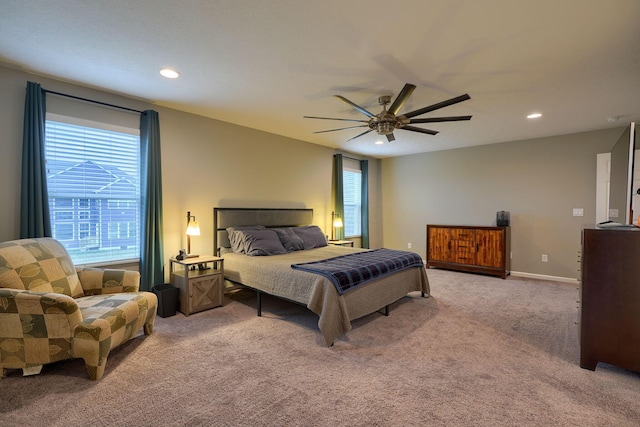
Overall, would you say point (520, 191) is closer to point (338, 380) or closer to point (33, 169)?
point (338, 380)

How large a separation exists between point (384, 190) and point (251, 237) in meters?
4.32

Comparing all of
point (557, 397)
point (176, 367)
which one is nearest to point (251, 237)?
point (176, 367)

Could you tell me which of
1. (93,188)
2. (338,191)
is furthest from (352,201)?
(93,188)

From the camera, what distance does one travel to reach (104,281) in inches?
113

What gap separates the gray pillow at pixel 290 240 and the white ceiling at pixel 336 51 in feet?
6.15

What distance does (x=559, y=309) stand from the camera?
3.71 meters

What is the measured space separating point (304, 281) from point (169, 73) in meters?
2.46

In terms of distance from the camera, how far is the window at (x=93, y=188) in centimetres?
315

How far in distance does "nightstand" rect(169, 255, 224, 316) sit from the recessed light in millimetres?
2045

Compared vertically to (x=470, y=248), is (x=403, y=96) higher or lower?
higher

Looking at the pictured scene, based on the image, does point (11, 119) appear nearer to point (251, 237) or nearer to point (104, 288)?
point (104, 288)

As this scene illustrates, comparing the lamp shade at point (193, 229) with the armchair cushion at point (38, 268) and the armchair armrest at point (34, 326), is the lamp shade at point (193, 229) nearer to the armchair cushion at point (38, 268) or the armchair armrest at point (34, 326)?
the armchair cushion at point (38, 268)

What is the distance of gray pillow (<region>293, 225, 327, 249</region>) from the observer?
4.85 metres

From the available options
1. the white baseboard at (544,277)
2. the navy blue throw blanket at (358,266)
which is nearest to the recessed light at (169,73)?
the navy blue throw blanket at (358,266)
